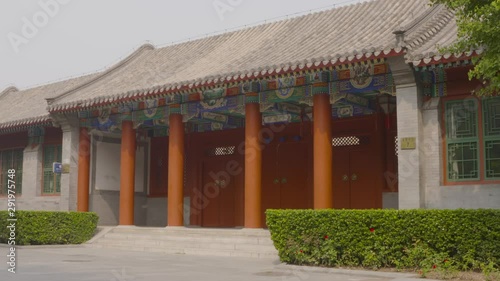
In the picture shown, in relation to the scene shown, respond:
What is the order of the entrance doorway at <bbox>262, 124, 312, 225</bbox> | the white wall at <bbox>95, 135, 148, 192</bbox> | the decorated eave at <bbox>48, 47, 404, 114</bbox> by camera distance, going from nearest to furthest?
the decorated eave at <bbox>48, 47, 404, 114</bbox>, the entrance doorway at <bbox>262, 124, 312, 225</bbox>, the white wall at <bbox>95, 135, 148, 192</bbox>

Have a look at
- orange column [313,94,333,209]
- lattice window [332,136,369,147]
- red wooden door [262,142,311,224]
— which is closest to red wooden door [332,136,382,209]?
lattice window [332,136,369,147]

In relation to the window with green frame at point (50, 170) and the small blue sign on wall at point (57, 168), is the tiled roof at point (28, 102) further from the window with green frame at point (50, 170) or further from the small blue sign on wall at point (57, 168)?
the small blue sign on wall at point (57, 168)

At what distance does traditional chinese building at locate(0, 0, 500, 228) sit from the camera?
12.7 m

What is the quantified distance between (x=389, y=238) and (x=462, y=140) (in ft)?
9.69

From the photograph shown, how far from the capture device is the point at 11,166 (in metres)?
23.1

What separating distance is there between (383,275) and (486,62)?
151 inches

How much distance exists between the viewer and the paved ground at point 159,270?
32.5 ft

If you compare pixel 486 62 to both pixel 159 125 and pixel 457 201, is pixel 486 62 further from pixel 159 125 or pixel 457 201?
pixel 159 125

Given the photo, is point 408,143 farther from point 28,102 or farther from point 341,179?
point 28,102

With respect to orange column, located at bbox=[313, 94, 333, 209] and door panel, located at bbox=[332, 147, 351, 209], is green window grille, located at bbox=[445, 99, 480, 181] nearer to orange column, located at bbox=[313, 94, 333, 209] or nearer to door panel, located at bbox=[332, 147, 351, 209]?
orange column, located at bbox=[313, 94, 333, 209]

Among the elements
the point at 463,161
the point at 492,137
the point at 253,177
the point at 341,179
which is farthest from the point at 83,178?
the point at 492,137

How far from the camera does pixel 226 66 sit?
16906 mm

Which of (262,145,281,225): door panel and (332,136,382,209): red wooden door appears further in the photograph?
(262,145,281,225): door panel

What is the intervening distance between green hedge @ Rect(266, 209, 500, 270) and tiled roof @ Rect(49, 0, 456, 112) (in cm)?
319
